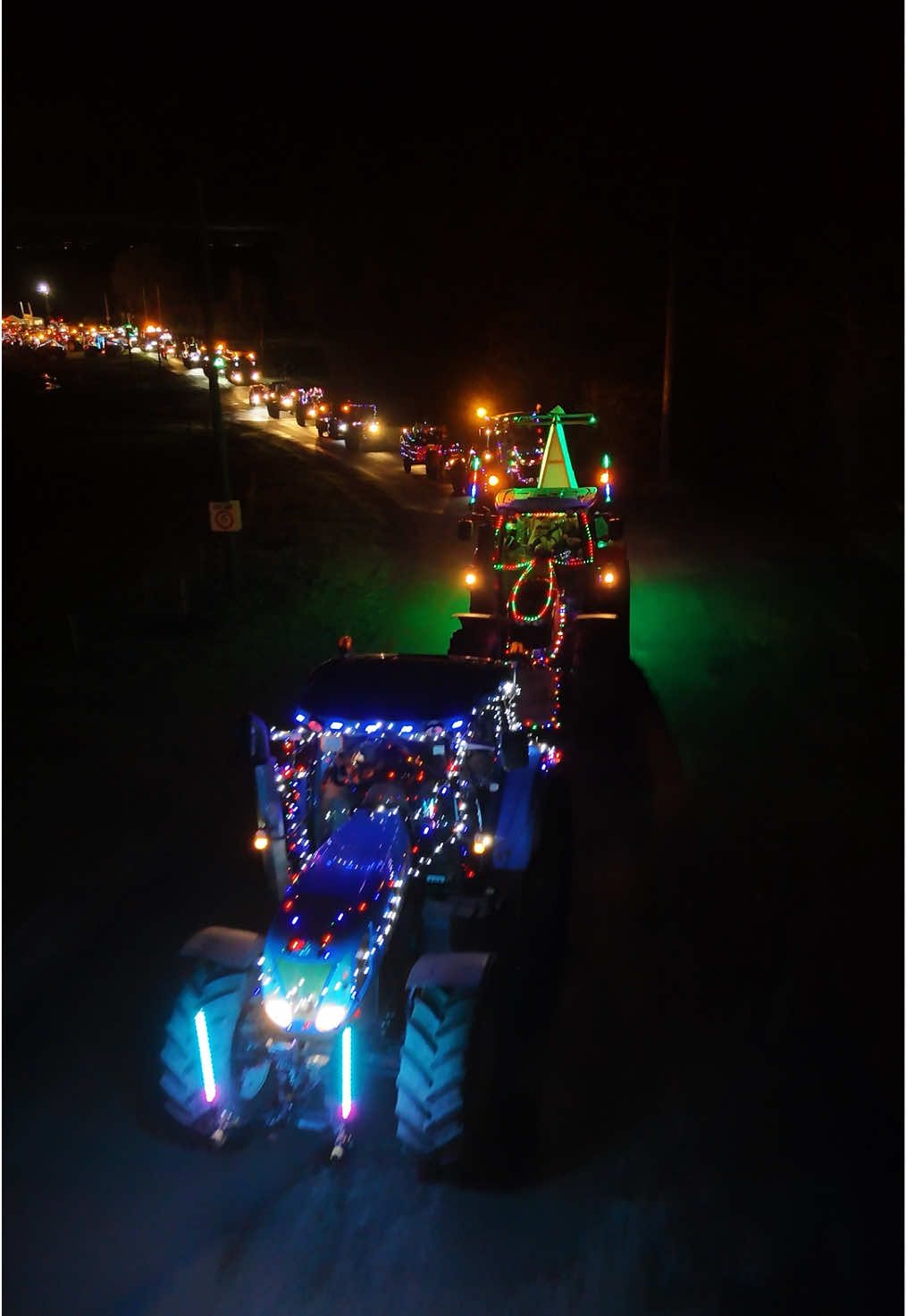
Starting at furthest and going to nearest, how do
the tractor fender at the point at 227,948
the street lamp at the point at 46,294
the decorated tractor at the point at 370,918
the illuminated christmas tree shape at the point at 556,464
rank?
the street lamp at the point at 46,294, the illuminated christmas tree shape at the point at 556,464, the tractor fender at the point at 227,948, the decorated tractor at the point at 370,918

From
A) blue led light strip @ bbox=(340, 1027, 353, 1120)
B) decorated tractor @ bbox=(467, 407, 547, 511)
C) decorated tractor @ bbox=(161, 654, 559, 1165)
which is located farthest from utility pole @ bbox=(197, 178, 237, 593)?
blue led light strip @ bbox=(340, 1027, 353, 1120)

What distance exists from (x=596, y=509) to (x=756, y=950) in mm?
7447

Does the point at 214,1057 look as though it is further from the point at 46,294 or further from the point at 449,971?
the point at 46,294

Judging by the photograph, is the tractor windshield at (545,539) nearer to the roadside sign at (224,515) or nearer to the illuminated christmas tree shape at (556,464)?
the illuminated christmas tree shape at (556,464)

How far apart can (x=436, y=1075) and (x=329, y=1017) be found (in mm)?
599

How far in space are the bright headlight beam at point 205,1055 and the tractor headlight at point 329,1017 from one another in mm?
667

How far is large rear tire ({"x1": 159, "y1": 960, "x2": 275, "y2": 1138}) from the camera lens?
534cm

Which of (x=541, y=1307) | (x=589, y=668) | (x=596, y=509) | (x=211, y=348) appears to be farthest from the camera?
(x=211, y=348)

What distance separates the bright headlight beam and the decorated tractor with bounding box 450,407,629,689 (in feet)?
24.8

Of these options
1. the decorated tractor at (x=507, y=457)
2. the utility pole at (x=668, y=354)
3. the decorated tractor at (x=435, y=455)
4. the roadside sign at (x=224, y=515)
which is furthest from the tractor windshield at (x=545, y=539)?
the decorated tractor at (x=435, y=455)

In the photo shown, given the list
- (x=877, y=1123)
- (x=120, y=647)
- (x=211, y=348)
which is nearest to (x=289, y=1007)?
(x=877, y=1123)

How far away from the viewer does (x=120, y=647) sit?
51.1 feet

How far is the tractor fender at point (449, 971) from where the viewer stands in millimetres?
5328

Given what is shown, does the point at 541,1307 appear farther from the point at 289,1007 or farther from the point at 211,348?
the point at 211,348
